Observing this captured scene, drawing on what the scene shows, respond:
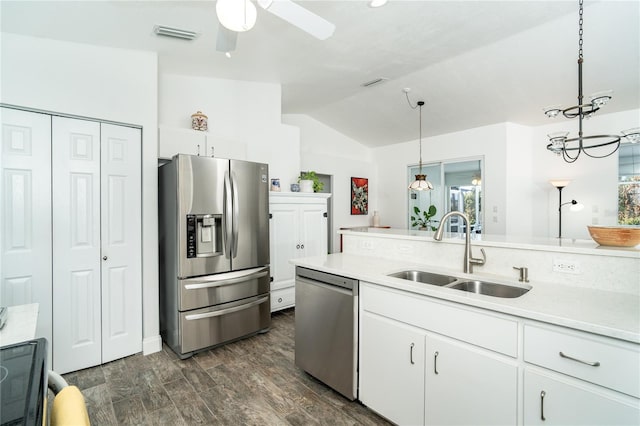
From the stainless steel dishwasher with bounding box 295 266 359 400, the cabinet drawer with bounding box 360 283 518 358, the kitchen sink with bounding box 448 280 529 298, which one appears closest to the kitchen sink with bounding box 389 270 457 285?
the kitchen sink with bounding box 448 280 529 298

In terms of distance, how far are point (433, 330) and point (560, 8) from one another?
3390 millimetres

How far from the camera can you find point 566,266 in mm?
1676

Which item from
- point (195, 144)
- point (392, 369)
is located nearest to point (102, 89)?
point (195, 144)

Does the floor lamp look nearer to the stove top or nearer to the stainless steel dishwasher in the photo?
the stainless steel dishwasher

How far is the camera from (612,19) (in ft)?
9.97

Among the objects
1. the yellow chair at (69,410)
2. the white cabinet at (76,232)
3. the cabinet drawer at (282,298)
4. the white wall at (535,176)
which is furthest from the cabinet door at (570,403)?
the white wall at (535,176)

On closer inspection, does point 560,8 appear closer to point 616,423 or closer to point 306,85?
point 306,85

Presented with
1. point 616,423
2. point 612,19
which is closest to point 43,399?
point 616,423

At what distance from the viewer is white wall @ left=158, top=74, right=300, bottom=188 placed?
11.8 feet

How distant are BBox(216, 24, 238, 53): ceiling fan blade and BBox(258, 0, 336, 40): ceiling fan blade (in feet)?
1.16

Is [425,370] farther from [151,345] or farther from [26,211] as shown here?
[26,211]

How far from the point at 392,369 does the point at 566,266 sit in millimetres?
1140

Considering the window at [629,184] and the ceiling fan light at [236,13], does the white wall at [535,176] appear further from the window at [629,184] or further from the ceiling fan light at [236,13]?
the ceiling fan light at [236,13]

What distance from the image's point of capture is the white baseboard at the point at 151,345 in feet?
9.53
